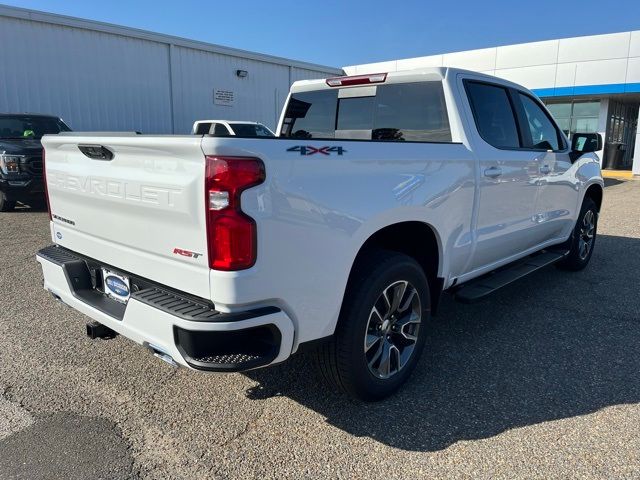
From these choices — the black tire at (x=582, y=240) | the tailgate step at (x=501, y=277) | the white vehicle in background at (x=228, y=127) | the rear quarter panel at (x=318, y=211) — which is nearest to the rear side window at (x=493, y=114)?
the rear quarter panel at (x=318, y=211)

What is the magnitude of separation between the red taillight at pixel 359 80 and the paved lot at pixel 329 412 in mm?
2039

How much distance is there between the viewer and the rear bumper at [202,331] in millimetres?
2178

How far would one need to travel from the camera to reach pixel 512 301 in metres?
4.78

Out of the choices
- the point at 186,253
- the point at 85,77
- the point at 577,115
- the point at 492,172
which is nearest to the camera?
the point at 186,253

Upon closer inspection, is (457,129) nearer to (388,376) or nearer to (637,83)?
(388,376)

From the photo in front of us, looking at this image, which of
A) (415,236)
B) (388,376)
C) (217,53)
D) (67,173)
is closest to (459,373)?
(388,376)

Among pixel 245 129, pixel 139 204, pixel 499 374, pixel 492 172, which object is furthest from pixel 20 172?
pixel 499 374

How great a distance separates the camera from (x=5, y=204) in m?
9.35

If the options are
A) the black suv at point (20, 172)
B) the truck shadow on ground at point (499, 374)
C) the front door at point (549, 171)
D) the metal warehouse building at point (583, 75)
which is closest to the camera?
the truck shadow on ground at point (499, 374)

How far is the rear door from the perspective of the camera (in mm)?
3627

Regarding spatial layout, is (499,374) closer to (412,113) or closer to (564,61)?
(412,113)

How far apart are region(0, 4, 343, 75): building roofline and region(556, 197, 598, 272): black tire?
1468cm

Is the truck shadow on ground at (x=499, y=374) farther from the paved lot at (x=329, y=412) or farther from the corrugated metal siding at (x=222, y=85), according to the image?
the corrugated metal siding at (x=222, y=85)

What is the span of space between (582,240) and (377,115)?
329cm
